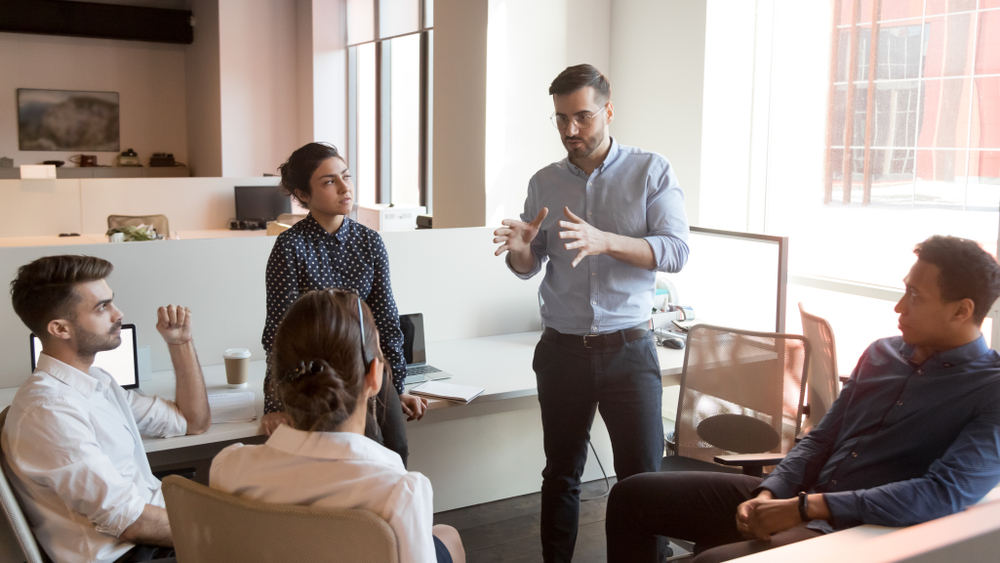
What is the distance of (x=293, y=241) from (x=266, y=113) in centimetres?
715

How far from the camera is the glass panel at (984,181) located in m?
2.97

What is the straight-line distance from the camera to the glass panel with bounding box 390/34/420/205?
23.9 ft

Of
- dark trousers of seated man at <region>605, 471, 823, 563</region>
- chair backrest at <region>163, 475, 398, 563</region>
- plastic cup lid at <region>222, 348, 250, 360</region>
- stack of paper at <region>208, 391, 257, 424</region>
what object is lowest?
dark trousers of seated man at <region>605, 471, 823, 563</region>

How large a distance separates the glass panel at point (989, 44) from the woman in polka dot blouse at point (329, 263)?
2.40 m

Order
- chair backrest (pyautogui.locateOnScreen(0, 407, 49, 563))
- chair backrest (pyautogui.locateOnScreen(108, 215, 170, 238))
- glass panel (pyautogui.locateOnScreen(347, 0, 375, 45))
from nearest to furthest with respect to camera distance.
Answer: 1. chair backrest (pyautogui.locateOnScreen(0, 407, 49, 563))
2. chair backrest (pyautogui.locateOnScreen(108, 215, 170, 238))
3. glass panel (pyautogui.locateOnScreen(347, 0, 375, 45))

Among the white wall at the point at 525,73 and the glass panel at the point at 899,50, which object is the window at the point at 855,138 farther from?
the white wall at the point at 525,73

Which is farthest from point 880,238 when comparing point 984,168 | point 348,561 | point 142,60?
point 142,60

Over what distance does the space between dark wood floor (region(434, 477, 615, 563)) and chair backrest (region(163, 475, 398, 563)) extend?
1.65 meters

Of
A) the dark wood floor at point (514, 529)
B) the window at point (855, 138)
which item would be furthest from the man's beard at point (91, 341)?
the window at point (855, 138)

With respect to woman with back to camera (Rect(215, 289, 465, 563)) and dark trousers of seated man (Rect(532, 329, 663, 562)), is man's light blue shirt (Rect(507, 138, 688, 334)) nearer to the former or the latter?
dark trousers of seated man (Rect(532, 329, 663, 562))

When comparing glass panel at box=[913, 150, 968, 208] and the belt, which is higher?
glass panel at box=[913, 150, 968, 208]

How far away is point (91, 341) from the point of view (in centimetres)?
176

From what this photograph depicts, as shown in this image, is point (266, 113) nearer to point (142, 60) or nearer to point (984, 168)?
point (142, 60)

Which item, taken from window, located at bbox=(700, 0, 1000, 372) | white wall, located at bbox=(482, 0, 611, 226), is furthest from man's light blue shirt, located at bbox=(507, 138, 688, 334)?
white wall, located at bbox=(482, 0, 611, 226)
